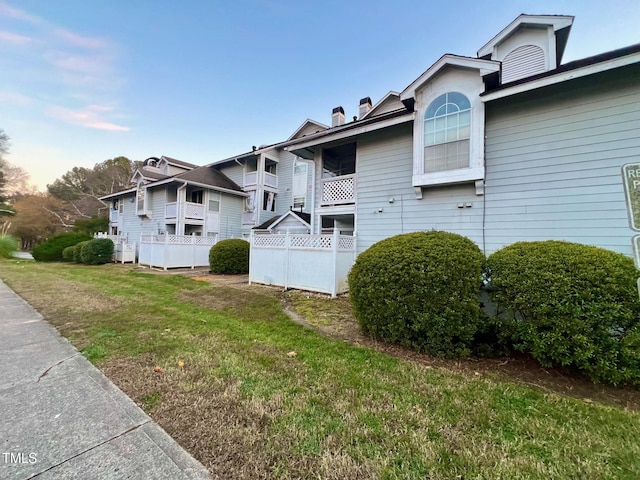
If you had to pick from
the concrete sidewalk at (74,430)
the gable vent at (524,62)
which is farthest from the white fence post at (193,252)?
the gable vent at (524,62)

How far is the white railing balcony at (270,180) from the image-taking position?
20.0 m

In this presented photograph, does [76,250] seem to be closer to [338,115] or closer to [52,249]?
[52,249]

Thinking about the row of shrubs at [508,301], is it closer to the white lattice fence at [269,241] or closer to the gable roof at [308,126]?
the white lattice fence at [269,241]

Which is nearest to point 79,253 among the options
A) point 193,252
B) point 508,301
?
point 193,252

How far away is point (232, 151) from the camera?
24922 millimetres

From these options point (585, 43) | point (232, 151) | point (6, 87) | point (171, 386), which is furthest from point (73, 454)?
point (232, 151)

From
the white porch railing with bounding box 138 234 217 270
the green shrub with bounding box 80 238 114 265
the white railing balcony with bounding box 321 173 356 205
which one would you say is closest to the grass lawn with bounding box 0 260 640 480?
the white railing balcony with bounding box 321 173 356 205

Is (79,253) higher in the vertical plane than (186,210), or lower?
lower

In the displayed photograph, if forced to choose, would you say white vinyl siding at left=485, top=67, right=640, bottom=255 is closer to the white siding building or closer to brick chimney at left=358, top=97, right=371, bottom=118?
the white siding building

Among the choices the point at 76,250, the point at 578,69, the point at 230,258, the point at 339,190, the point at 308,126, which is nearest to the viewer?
the point at 578,69

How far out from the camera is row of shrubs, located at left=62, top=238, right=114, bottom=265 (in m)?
18.5

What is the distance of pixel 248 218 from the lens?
68.3ft

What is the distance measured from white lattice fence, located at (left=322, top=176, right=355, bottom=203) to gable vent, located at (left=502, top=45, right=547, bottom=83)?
5923 mm

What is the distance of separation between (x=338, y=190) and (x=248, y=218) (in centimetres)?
1278
